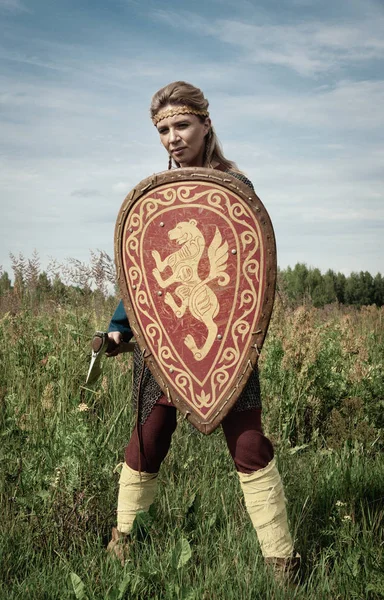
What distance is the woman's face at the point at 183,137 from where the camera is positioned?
227cm

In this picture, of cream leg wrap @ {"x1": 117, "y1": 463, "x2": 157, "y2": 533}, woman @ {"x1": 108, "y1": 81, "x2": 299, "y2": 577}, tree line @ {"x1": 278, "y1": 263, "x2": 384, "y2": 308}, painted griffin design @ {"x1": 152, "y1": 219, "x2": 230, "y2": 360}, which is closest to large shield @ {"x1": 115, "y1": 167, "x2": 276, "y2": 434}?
painted griffin design @ {"x1": 152, "y1": 219, "x2": 230, "y2": 360}

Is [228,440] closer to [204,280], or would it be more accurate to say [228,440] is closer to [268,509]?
[268,509]

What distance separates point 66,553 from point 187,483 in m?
0.60

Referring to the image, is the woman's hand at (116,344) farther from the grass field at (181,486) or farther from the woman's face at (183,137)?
the woman's face at (183,137)

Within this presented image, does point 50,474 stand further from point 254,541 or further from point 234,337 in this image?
point 234,337

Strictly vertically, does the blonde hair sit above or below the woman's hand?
above

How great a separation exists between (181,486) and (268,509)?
2.02 feet

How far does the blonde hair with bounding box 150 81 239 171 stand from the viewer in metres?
2.29

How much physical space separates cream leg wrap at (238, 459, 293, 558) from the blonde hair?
1055 millimetres

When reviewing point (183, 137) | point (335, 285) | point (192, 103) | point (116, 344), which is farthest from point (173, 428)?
point (335, 285)

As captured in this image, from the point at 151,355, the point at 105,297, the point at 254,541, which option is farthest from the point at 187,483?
the point at 105,297

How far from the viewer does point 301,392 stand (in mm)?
3611

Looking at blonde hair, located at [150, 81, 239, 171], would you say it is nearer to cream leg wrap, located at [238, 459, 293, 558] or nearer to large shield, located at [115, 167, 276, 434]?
large shield, located at [115, 167, 276, 434]

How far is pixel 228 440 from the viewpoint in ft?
7.18
